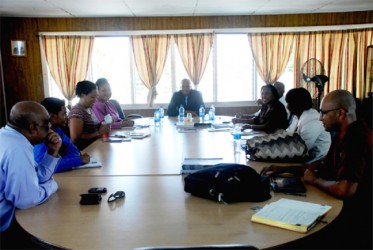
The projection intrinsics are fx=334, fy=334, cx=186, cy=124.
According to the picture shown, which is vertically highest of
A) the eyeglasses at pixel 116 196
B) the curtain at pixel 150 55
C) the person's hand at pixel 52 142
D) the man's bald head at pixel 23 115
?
the curtain at pixel 150 55

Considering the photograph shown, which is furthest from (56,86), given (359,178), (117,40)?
(359,178)

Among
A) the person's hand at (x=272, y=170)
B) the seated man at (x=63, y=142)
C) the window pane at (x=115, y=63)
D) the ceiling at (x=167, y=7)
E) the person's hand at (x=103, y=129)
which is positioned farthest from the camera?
the window pane at (x=115, y=63)

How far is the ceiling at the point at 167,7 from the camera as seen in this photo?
5078 mm

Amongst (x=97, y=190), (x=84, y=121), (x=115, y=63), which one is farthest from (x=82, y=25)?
(x=97, y=190)

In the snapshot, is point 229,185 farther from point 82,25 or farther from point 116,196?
point 82,25

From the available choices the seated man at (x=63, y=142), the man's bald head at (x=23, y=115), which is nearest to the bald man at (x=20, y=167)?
the man's bald head at (x=23, y=115)

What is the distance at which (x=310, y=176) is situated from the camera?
1782mm

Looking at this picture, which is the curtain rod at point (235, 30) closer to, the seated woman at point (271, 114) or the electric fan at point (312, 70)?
the electric fan at point (312, 70)

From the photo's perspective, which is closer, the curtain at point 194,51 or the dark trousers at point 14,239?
the dark trousers at point 14,239

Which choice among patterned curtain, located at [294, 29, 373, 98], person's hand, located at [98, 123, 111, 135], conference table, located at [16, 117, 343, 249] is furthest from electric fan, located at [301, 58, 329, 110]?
conference table, located at [16, 117, 343, 249]

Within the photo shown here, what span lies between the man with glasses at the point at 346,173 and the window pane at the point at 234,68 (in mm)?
4826

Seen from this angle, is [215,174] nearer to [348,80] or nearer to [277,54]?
[277,54]

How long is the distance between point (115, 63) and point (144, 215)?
18.0 feet

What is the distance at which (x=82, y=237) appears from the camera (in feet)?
4.12
